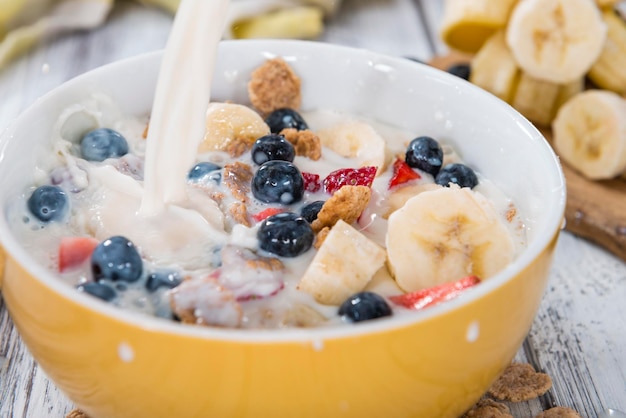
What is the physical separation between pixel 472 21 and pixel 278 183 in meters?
0.80

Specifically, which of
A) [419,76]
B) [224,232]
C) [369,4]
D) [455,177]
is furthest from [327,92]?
[369,4]

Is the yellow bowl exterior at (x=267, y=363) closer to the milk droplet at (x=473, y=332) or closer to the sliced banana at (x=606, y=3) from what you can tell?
the milk droplet at (x=473, y=332)

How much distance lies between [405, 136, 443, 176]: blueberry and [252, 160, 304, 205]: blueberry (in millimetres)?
188

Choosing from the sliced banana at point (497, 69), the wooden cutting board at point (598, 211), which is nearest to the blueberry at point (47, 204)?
the wooden cutting board at point (598, 211)

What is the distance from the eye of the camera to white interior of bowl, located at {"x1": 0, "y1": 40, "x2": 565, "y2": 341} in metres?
0.94

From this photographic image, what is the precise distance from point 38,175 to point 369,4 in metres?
1.33

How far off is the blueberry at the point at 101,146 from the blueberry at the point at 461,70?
83cm

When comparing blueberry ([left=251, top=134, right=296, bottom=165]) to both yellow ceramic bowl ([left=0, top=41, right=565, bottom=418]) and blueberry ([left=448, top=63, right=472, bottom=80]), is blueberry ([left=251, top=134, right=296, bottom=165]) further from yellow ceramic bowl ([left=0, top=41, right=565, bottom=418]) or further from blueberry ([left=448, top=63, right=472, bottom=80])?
blueberry ([left=448, top=63, right=472, bottom=80])

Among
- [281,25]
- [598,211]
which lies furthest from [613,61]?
[281,25]

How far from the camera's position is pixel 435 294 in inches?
33.1

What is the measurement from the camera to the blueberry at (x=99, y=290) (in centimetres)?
82

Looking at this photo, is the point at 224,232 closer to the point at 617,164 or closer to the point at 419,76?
the point at 419,76

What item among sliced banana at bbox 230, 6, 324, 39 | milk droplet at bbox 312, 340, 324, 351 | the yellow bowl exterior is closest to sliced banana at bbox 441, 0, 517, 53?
sliced banana at bbox 230, 6, 324, 39

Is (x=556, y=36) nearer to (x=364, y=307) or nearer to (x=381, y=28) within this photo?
(x=381, y=28)
